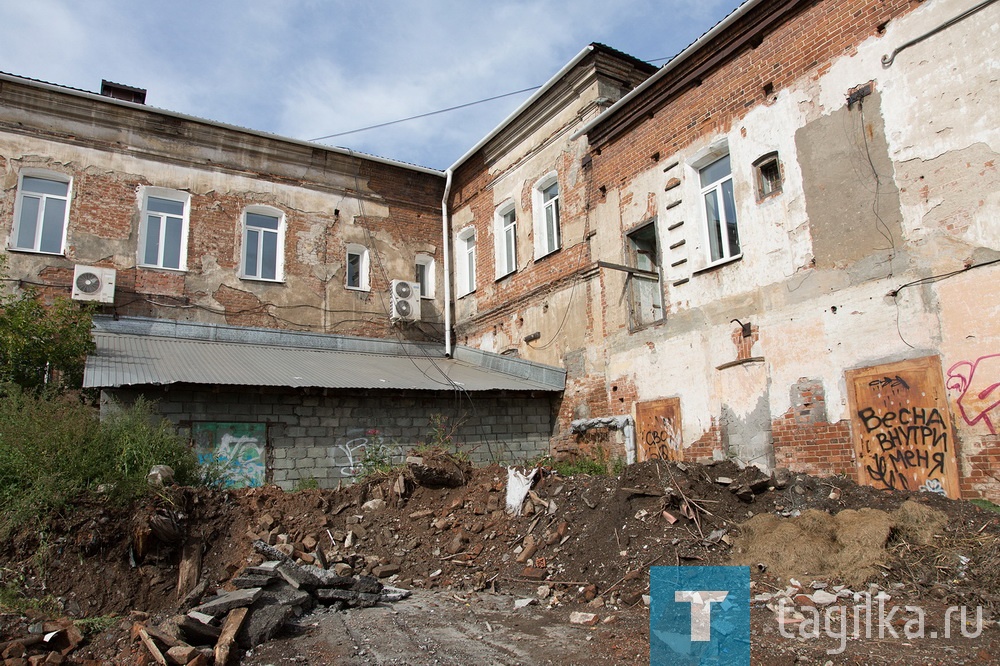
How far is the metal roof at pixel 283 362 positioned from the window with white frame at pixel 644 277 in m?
2.12

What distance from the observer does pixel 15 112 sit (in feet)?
42.3

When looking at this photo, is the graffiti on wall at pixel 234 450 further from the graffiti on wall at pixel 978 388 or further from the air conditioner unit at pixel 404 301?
the graffiti on wall at pixel 978 388

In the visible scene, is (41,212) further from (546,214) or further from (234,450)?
(546,214)

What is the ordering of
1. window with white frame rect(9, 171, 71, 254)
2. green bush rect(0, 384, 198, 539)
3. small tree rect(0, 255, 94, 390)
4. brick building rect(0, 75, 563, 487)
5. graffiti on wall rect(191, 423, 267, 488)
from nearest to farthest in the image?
green bush rect(0, 384, 198, 539), small tree rect(0, 255, 94, 390), graffiti on wall rect(191, 423, 267, 488), brick building rect(0, 75, 563, 487), window with white frame rect(9, 171, 71, 254)

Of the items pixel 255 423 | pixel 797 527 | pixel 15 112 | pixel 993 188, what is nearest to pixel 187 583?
pixel 255 423

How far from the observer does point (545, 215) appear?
1438 centimetres

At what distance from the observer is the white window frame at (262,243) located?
575 inches

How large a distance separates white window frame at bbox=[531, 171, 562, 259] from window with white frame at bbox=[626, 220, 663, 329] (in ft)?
7.38

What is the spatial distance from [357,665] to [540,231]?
10.6 meters

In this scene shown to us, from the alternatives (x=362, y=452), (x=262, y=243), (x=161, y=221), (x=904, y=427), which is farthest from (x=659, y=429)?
(x=161, y=221)

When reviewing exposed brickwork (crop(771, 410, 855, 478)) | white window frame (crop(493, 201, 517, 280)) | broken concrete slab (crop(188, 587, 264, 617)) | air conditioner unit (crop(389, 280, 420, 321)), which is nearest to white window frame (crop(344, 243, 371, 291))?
air conditioner unit (crop(389, 280, 420, 321))

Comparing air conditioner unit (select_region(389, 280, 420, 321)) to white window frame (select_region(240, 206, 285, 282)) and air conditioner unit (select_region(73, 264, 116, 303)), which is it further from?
air conditioner unit (select_region(73, 264, 116, 303))

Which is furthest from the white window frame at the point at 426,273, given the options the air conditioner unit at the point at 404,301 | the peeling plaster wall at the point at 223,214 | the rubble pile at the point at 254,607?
the rubble pile at the point at 254,607

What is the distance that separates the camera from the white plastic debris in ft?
28.4
